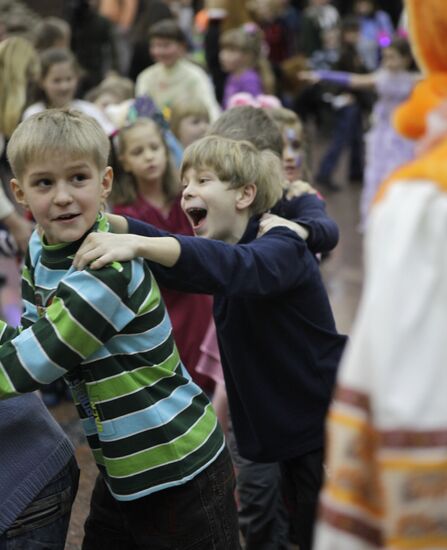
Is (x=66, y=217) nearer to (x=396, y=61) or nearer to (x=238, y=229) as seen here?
(x=238, y=229)

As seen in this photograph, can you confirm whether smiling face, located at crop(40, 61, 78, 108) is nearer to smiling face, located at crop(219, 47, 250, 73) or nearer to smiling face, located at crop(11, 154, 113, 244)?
smiling face, located at crop(219, 47, 250, 73)

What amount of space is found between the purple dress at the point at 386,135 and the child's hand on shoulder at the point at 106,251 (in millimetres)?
7349

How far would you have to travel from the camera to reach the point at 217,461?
8.80 ft

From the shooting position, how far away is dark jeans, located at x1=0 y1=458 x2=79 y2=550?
2492 millimetres

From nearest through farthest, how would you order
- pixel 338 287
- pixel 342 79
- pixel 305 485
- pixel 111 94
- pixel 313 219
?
pixel 305 485 → pixel 313 219 → pixel 111 94 → pixel 338 287 → pixel 342 79

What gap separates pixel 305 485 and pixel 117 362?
0.89m

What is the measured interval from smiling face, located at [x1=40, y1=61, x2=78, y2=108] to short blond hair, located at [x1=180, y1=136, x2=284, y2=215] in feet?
12.2

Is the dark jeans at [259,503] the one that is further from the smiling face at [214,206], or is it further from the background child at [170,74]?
the background child at [170,74]

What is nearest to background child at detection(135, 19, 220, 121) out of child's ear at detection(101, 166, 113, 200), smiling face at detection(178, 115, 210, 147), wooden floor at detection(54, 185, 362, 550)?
wooden floor at detection(54, 185, 362, 550)

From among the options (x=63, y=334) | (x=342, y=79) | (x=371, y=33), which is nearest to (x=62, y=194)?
(x=63, y=334)

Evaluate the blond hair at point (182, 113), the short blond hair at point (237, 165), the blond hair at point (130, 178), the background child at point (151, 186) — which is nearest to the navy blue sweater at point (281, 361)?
the short blond hair at point (237, 165)

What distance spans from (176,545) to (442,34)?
1.49 m

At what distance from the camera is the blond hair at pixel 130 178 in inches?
186

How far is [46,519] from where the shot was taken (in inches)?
100.0
